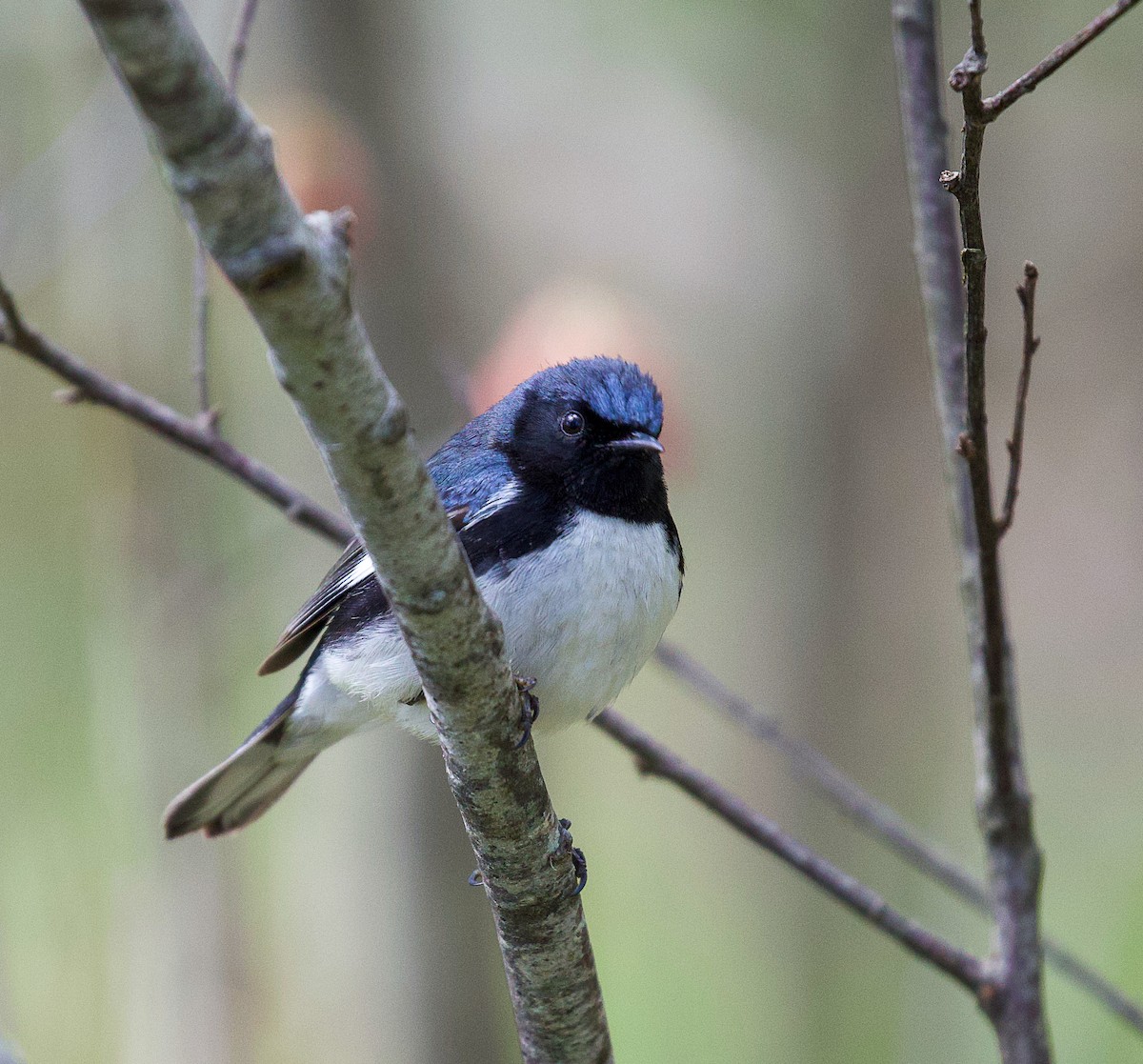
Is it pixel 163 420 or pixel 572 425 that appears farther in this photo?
pixel 572 425

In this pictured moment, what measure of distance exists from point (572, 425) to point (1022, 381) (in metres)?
1.19

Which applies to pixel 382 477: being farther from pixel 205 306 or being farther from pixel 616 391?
pixel 616 391

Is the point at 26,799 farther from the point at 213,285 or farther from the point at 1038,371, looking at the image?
the point at 1038,371

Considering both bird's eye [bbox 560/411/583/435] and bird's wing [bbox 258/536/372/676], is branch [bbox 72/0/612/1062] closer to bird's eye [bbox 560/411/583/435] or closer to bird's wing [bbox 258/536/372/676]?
bird's wing [bbox 258/536/372/676]

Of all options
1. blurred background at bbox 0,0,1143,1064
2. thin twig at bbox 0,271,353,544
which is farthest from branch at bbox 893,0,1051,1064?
thin twig at bbox 0,271,353,544

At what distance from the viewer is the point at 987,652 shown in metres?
2.35

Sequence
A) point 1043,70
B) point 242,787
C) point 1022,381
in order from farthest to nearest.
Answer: point 242,787 < point 1022,381 < point 1043,70

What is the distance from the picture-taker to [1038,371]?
7.68m

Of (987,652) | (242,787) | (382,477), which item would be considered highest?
(382,477)

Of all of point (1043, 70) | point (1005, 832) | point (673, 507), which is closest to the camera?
point (1043, 70)

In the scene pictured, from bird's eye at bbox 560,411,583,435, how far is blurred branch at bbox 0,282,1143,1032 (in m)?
0.57

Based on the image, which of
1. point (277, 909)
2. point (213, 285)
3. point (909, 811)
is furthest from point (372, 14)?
point (909, 811)

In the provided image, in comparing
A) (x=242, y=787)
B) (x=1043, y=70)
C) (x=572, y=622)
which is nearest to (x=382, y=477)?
(x=1043, y=70)

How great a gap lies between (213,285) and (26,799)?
3327mm
